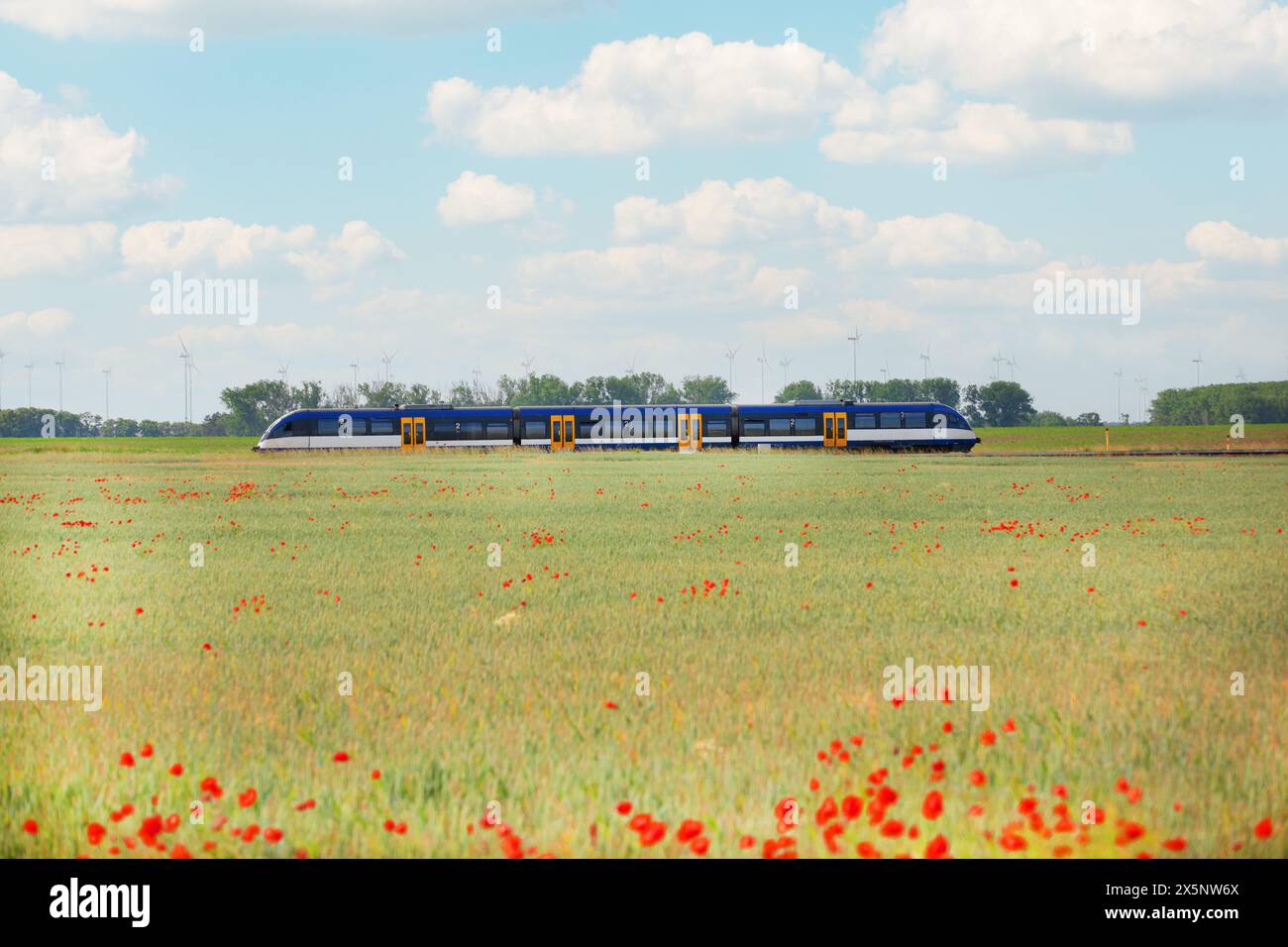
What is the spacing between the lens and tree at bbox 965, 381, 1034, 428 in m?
162

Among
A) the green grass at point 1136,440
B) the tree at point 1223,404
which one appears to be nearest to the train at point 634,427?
the green grass at point 1136,440

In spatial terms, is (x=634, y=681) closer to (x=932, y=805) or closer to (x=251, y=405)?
(x=932, y=805)

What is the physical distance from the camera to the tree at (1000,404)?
16225 cm

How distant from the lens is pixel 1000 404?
16338 centimetres

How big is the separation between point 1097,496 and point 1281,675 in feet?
73.2

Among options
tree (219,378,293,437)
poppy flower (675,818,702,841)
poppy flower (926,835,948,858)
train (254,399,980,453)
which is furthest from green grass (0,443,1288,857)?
tree (219,378,293,437)

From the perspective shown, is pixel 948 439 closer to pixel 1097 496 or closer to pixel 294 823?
pixel 1097 496

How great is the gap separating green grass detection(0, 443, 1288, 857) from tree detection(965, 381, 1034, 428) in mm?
145693

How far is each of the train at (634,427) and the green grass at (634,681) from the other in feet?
162

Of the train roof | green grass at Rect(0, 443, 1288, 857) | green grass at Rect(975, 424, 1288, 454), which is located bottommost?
green grass at Rect(0, 443, 1288, 857)

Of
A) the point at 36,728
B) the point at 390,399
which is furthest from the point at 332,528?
the point at 390,399

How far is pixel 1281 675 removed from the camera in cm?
912

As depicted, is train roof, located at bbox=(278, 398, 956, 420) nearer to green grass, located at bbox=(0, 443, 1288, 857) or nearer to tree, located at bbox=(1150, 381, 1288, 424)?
green grass, located at bbox=(0, 443, 1288, 857)

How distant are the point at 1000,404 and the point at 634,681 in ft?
534
